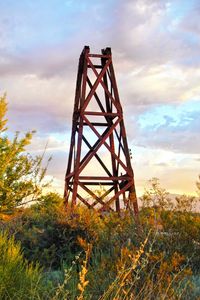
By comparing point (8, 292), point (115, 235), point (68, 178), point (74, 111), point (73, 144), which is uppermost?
point (74, 111)

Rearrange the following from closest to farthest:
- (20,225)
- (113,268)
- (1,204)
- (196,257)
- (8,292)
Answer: (8,292), (113,268), (196,257), (20,225), (1,204)

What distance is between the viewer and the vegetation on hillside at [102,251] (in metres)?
6.67

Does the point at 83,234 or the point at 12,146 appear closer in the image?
the point at 83,234

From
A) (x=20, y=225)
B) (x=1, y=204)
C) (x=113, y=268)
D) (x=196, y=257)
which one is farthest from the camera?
(x=1, y=204)

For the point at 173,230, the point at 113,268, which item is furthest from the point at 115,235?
the point at 113,268

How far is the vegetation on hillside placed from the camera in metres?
6.67

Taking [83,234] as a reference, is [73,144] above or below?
above

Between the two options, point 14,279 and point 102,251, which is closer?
point 14,279

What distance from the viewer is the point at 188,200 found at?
440 inches

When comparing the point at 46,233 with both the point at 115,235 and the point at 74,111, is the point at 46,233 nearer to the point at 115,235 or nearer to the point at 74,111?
the point at 115,235

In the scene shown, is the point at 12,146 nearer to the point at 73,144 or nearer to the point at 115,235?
the point at 73,144

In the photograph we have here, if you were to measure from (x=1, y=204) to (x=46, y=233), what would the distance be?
6.50 metres

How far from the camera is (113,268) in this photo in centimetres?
700

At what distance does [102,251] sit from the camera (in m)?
9.91
